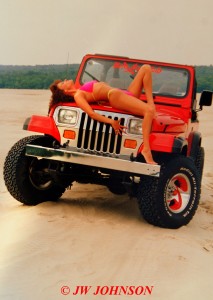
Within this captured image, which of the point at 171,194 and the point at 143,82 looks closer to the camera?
the point at 171,194

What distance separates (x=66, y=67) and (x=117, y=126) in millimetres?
1733

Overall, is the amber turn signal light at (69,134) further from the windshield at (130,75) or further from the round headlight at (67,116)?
the windshield at (130,75)

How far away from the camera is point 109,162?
6215 millimetres

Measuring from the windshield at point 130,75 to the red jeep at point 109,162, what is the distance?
52cm

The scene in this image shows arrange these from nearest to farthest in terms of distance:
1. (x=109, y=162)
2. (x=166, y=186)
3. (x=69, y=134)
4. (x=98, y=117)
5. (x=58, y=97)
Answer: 1. (x=109, y=162)
2. (x=166, y=186)
3. (x=98, y=117)
4. (x=69, y=134)
5. (x=58, y=97)

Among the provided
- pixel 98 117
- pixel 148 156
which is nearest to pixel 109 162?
pixel 148 156

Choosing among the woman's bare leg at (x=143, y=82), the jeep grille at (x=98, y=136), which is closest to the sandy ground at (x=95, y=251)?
the jeep grille at (x=98, y=136)

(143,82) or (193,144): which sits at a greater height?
(143,82)

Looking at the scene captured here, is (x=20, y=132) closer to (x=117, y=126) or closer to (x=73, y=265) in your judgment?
(x=117, y=126)

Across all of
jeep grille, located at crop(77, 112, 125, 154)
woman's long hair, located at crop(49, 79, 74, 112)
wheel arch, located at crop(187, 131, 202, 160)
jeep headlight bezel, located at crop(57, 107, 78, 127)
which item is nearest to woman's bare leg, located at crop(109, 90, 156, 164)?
jeep grille, located at crop(77, 112, 125, 154)

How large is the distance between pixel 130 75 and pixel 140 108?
1590 mm

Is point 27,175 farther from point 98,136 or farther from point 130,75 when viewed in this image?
point 130,75

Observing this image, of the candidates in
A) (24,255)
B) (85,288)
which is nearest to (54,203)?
(24,255)

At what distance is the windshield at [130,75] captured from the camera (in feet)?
26.2
